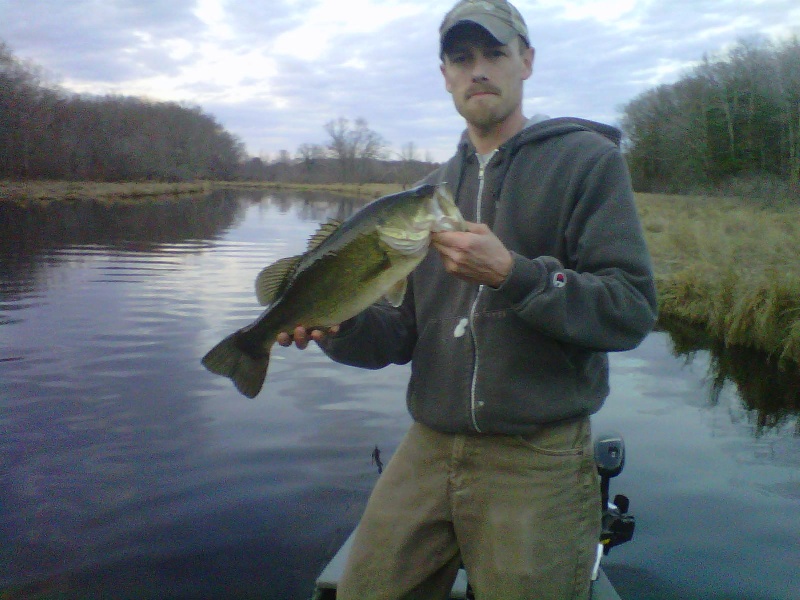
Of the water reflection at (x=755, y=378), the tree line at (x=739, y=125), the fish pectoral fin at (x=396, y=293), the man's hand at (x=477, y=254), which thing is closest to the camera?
the man's hand at (x=477, y=254)

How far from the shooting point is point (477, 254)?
236 centimetres

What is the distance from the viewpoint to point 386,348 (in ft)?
10.6

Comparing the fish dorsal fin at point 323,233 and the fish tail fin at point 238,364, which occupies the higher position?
the fish dorsal fin at point 323,233

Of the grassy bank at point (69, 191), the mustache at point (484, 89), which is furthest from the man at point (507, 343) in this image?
the grassy bank at point (69, 191)

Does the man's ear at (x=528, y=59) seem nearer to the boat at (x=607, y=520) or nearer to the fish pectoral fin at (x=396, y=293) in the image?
the fish pectoral fin at (x=396, y=293)

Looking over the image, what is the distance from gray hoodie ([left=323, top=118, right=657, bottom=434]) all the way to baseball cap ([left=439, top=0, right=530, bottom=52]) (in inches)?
16.4

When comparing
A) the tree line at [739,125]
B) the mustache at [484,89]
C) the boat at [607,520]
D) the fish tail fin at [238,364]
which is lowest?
the boat at [607,520]

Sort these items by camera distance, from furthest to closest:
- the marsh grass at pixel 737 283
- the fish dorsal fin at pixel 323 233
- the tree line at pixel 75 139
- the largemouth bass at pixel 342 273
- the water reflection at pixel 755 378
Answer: the tree line at pixel 75 139, the marsh grass at pixel 737 283, the water reflection at pixel 755 378, the fish dorsal fin at pixel 323 233, the largemouth bass at pixel 342 273

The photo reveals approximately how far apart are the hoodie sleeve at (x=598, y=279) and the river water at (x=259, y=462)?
3.26 metres

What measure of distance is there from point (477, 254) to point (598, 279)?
44cm

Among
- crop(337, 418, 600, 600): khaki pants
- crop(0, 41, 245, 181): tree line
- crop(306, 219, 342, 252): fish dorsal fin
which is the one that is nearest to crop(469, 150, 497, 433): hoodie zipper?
crop(337, 418, 600, 600): khaki pants

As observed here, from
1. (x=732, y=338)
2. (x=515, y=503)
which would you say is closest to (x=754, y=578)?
(x=515, y=503)

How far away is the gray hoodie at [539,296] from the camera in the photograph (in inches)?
96.3

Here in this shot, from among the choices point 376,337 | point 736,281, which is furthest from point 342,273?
point 736,281
